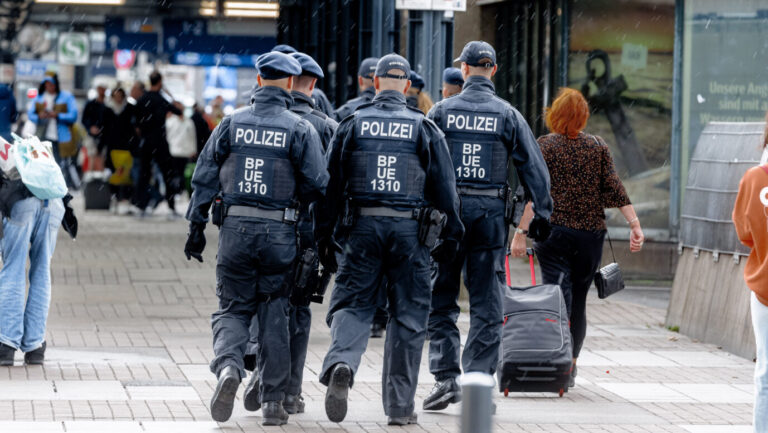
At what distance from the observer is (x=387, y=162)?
309 inches

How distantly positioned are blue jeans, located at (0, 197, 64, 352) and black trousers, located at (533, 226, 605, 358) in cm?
311

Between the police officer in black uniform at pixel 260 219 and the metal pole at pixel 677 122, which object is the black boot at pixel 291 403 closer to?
the police officer in black uniform at pixel 260 219

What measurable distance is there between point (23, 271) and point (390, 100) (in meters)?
2.98

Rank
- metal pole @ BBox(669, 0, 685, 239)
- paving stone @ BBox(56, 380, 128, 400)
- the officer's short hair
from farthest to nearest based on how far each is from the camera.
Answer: the officer's short hair
metal pole @ BBox(669, 0, 685, 239)
paving stone @ BBox(56, 380, 128, 400)

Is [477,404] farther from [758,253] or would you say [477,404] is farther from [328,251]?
[328,251]

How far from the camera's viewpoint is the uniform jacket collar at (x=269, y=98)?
788 centimetres

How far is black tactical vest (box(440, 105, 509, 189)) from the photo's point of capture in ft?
27.3

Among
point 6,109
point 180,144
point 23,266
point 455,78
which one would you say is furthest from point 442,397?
point 180,144

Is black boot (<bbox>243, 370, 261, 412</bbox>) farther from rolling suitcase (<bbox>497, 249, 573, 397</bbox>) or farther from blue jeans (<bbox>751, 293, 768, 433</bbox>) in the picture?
blue jeans (<bbox>751, 293, 768, 433</bbox>)

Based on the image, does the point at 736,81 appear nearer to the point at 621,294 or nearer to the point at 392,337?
the point at 621,294

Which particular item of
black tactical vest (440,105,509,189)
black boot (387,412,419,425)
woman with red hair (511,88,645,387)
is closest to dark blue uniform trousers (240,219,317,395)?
black boot (387,412,419,425)

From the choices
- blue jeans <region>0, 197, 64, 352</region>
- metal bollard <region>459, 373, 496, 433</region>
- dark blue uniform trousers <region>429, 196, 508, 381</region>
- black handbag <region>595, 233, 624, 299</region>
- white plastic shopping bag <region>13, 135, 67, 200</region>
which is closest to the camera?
metal bollard <region>459, 373, 496, 433</region>

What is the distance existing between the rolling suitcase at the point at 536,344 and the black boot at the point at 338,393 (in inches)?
54.0

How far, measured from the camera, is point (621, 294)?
565 inches
